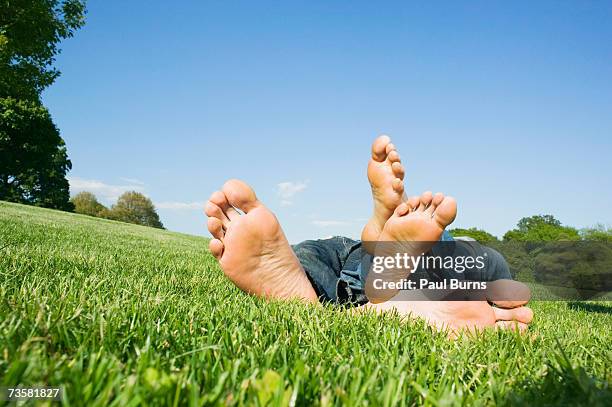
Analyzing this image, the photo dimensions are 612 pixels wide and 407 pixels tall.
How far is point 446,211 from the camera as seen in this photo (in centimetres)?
194

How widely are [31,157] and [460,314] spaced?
1226 inches

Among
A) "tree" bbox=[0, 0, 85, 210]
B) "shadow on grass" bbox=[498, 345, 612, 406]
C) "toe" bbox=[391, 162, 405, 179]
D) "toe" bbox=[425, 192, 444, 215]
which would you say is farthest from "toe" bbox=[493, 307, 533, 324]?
"tree" bbox=[0, 0, 85, 210]

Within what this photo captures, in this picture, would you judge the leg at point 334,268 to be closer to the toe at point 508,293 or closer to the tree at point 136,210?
the toe at point 508,293

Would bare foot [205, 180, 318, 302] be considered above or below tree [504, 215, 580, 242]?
below

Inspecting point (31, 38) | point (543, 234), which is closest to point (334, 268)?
point (543, 234)

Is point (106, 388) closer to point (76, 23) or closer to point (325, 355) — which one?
point (325, 355)

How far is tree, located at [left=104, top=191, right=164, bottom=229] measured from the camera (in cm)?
5016

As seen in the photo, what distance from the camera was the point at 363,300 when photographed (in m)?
2.37

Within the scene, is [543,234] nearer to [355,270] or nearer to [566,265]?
[566,265]

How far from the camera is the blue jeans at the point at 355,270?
231 cm

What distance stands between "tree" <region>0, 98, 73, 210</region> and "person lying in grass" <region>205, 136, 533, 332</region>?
23.6 m

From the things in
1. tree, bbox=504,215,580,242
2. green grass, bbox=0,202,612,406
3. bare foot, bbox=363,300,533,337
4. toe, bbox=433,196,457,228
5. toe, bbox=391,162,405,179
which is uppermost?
tree, bbox=504,215,580,242

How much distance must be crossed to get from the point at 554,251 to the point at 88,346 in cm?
509

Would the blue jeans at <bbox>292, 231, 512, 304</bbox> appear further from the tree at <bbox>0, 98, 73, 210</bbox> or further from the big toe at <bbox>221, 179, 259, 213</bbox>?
the tree at <bbox>0, 98, 73, 210</bbox>
